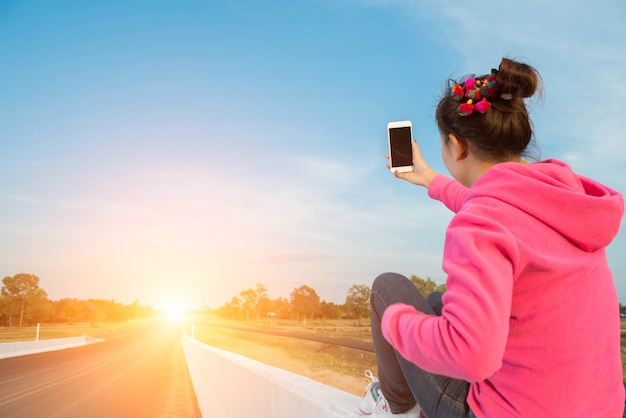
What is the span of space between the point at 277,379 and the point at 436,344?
193 cm

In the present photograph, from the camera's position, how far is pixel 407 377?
1741mm

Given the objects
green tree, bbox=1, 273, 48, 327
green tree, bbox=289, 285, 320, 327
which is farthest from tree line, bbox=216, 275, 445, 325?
green tree, bbox=1, 273, 48, 327

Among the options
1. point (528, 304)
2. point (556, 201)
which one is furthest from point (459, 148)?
point (528, 304)

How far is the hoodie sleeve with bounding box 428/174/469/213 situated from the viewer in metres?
2.03

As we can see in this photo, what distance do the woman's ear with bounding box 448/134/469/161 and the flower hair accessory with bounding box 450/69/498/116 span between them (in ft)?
0.31

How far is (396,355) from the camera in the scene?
1.80m

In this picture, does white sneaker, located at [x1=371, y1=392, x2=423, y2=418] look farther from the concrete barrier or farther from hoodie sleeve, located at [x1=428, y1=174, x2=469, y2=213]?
hoodie sleeve, located at [x1=428, y1=174, x2=469, y2=213]

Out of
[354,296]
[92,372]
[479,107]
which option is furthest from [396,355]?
[354,296]

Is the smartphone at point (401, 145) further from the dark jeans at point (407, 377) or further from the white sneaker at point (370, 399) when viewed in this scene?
the white sneaker at point (370, 399)

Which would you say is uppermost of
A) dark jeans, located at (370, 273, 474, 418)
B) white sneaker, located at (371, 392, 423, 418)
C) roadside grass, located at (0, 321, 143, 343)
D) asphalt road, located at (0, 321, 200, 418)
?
dark jeans, located at (370, 273, 474, 418)

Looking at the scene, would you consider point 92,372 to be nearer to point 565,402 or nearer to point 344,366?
point 344,366

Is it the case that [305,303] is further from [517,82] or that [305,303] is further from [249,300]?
[517,82]

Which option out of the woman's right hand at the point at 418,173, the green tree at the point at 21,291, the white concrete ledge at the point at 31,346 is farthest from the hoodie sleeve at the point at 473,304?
the green tree at the point at 21,291

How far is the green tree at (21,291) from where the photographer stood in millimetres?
115812
